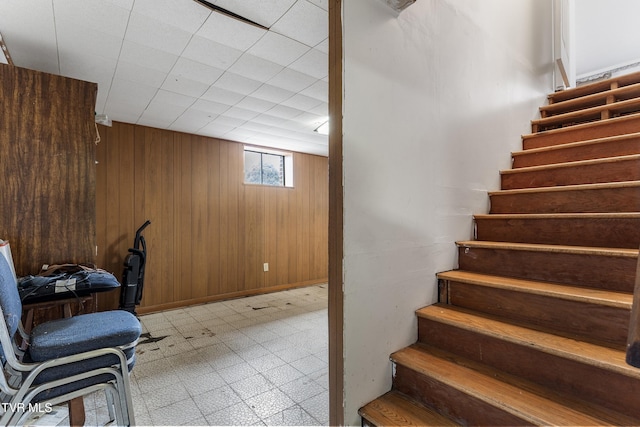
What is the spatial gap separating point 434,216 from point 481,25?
5.38 ft

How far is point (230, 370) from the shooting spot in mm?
2391

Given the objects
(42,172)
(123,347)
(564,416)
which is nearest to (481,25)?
(564,416)

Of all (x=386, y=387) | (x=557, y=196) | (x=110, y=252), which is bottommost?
(x=386, y=387)

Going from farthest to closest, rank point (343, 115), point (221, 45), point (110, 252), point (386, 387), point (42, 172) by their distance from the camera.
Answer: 1. point (110, 252)
2. point (221, 45)
3. point (42, 172)
4. point (386, 387)
5. point (343, 115)

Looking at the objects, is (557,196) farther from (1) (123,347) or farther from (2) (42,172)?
(2) (42,172)

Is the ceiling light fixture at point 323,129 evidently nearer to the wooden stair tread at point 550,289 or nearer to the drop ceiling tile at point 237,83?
the drop ceiling tile at point 237,83

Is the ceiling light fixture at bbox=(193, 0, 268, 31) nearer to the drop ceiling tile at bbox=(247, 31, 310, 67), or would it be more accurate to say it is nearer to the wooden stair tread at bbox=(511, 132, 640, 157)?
the drop ceiling tile at bbox=(247, 31, 310, 67)

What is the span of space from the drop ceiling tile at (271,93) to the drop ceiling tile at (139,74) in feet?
2.75

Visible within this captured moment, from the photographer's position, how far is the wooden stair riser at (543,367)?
1012 mm

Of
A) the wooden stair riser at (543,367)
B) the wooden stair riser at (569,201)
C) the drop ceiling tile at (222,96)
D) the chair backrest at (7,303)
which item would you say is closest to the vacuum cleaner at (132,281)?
the drop ceiling tile at (222,96)

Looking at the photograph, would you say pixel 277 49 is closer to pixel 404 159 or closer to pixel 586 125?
pixel 404 159

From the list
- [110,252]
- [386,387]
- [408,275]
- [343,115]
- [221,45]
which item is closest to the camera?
[343,115]

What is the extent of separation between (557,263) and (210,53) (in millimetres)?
2654

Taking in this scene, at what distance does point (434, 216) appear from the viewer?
1702 mm
